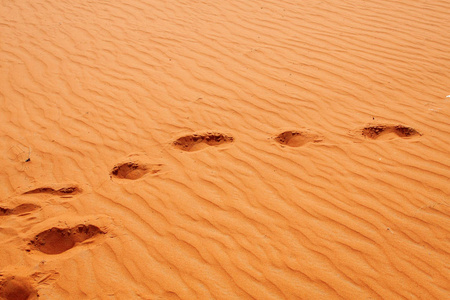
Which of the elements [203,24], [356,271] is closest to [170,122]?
[356,271]

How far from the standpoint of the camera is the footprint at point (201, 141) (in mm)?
4266

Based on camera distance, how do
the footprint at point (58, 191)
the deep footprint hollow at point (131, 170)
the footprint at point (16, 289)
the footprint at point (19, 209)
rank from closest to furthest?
the footprint at point (16, 289) → the footprint at point (19, 209) → the footprint at point (58, 191) → the deep footprint hollow at point (131, 170)

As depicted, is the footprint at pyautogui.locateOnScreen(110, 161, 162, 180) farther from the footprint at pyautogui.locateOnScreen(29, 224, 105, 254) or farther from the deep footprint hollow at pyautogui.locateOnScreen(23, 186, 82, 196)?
the footprint at pyautogui.locateOnScreen(29, 224, 105, 254)

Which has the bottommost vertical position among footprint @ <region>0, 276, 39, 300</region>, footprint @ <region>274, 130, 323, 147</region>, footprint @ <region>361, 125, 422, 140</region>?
footprint @ <region>0, 276, 39, 300</region>

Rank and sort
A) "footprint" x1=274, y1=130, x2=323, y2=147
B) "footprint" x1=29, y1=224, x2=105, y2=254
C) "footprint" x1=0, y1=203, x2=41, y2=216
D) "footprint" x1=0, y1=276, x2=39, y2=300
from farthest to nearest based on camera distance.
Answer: "footprint" x1=274, y1=130, x2=323, y2=147, "footprint" x1=0, y1=203, x2=41, y2=216, "footprint" x1=29, y1=224, x2=105, y2=254, "footprint" x1=0, y1=276, x2=39, y2=300

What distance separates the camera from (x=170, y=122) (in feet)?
15.2

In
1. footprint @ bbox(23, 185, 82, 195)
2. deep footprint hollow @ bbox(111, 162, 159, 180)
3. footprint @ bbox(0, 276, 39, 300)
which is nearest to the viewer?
footprint @ bbox(0, 276, 39, 300)

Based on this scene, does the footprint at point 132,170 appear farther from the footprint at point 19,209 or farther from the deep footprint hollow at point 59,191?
the footprint at point 19,209

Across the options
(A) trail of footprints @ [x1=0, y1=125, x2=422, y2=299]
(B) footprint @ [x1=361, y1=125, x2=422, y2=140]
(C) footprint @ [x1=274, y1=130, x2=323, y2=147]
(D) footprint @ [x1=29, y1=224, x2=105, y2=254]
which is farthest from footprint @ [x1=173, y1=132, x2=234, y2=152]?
(B) footprint @ [x1=361, y1=125, x2=422, y2=140]

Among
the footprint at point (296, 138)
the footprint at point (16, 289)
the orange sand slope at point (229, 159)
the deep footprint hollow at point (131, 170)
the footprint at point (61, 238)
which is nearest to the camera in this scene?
the footprint at point (16, 289)

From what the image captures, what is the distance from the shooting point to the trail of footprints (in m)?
2.86

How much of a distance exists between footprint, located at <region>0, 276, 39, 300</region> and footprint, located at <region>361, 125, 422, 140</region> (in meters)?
3.33

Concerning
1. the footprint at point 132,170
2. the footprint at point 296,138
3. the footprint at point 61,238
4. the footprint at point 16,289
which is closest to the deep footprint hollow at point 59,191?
the footprint at point 132,170

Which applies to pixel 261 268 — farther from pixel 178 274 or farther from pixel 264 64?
pixel 264 64
